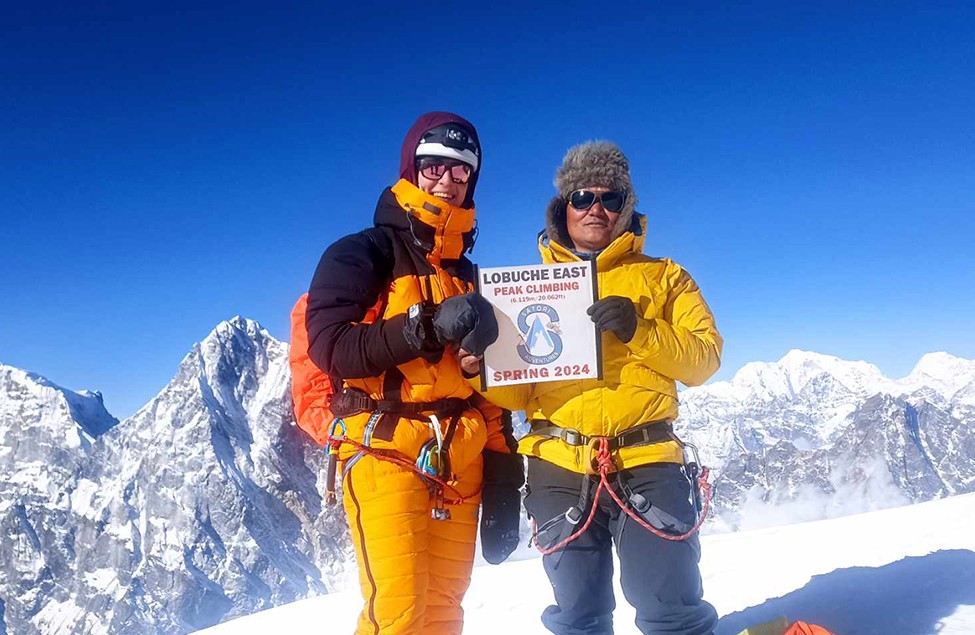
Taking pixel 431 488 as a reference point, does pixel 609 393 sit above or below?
above

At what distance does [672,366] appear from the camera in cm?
441

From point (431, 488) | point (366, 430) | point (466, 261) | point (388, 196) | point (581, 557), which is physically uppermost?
point (388, 196)

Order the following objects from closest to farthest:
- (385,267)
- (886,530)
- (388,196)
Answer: (385,267) < (388,196) < (886,530)

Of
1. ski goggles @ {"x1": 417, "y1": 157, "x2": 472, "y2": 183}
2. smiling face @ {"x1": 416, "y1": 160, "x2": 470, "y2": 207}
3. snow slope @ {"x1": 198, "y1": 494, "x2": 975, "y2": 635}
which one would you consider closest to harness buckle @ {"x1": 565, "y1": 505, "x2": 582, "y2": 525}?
smiling face @ {"x1": 416, "y1": 160, "x2": 470, "y2": 207}

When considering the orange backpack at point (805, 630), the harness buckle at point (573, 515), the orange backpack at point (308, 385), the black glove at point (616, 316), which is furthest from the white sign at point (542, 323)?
A: the orange backpack at point (805, 630)

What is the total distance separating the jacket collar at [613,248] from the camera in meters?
4.84

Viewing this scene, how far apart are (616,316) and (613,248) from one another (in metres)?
0.72

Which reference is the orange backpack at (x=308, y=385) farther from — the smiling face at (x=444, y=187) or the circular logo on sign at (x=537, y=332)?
the circular logo on sign at (x=537, y=332)

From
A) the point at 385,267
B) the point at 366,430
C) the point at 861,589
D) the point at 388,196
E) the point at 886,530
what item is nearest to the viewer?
the point at 366,430

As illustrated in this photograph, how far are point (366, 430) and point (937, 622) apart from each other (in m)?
4.99

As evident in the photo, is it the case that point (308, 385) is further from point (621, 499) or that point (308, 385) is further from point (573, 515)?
point (621, 499)

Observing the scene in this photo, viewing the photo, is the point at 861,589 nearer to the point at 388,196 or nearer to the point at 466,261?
the point at 466,261

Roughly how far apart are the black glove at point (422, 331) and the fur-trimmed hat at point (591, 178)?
1.46m

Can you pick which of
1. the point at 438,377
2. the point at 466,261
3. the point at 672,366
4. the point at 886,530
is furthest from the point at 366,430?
the point at 886,530
